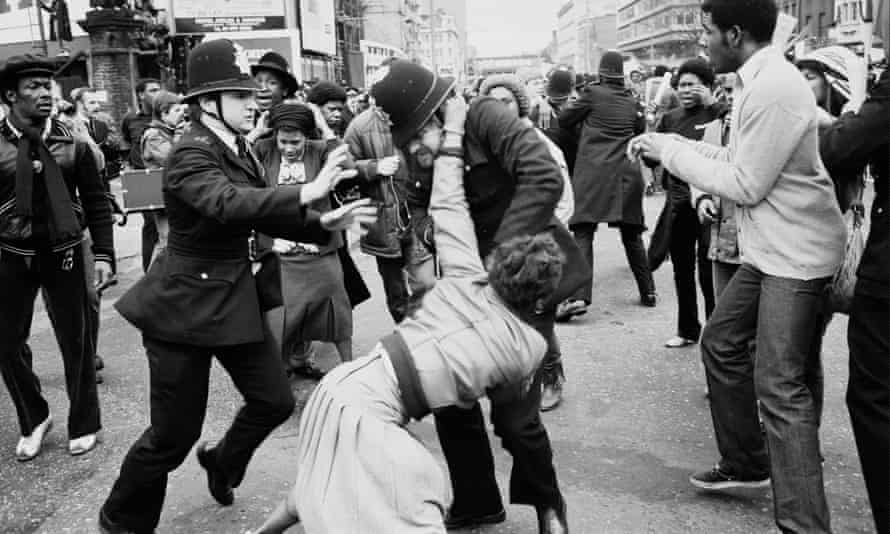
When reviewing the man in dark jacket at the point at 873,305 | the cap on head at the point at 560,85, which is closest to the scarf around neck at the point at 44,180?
the man in dark jacket at the point at 873,305

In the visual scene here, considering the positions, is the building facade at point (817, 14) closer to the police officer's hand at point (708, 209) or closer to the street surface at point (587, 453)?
the street surface at point (587, 453)

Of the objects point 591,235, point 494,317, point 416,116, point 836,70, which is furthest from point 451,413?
point 591,235

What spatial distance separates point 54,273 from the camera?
4562mm

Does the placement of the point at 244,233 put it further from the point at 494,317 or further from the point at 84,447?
the point at 84,447

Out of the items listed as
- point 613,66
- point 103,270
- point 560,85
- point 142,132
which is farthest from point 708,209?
point 142,132

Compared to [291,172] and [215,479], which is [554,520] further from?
[291,172]

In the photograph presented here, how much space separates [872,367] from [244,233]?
2.33 metres

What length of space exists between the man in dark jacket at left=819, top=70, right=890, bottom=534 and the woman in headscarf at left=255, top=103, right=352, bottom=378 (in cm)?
309

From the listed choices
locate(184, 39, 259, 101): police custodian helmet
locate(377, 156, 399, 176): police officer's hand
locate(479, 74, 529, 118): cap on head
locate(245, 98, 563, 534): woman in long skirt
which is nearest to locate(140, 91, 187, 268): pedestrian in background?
locate(479, 74, 529, 118): cap on head

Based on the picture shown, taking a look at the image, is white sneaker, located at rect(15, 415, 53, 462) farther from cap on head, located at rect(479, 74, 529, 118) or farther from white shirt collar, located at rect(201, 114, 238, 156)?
cap on head, located at rect(479, 74, 529, 118)

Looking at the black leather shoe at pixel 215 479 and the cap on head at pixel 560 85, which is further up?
the cap on head at pixel 560 85

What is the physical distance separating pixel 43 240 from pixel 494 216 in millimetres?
2505

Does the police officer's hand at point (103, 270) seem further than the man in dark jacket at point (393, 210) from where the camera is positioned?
Yes

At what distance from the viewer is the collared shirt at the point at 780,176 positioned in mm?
3078
